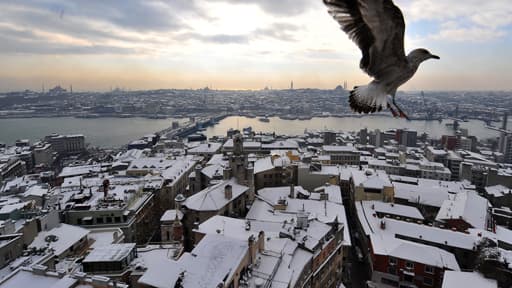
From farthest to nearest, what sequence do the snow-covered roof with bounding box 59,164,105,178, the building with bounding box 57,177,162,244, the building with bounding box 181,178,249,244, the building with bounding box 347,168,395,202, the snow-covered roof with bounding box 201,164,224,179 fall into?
the snow-covered roof with bounding box 59,164,105,178
the snow-covered roof with bounding box 201,164,224,179
the building with bounding box 347,168,395,202
the building with bounding box 57,177,162,244
the building with bounding box 181,178,249,244

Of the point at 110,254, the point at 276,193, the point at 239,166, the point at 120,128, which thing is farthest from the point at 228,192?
the point at 120,128

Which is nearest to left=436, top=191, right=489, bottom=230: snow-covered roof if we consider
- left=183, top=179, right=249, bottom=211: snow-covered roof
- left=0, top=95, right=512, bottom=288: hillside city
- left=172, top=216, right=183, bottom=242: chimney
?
left=0, top=95, right=512, bottom=288: hillside city

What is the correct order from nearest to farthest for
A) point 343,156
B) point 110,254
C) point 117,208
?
1. point 110,254
2. point 117,208
3. point 343,156

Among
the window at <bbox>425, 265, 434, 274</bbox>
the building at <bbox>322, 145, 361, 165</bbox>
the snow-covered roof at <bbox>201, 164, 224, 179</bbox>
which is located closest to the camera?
the window at <bbox>425, 265, 434, 274</bbox>

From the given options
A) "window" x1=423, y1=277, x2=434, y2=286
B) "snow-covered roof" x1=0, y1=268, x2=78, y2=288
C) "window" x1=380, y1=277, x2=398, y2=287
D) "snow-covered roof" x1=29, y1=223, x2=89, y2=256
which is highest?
"snow-covered roof" x1=0, y1=268, x2=78, y2=288

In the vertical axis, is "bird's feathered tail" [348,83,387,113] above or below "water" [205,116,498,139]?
above

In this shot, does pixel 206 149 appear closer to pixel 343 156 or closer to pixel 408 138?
pixel 343 156

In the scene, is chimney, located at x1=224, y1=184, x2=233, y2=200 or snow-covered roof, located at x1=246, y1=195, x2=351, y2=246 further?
chimney, located at x1=224, y1=184, x2=233, y2=200

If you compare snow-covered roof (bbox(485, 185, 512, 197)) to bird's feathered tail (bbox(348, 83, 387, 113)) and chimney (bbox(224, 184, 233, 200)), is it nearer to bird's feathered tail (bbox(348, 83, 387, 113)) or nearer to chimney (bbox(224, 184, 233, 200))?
chimney (bbox(224, 184, 233, 200))

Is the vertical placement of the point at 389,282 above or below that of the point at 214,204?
below
